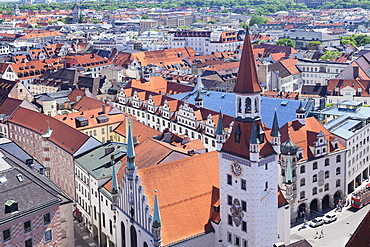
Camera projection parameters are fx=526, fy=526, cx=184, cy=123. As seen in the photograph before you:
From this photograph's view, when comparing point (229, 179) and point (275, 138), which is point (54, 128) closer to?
point (229, 179)

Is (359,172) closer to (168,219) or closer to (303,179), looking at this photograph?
(303,179)

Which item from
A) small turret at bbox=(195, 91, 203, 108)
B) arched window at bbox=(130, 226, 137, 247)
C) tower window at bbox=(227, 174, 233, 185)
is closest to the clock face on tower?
tower window at bbox=(227, 174, 233, 185)

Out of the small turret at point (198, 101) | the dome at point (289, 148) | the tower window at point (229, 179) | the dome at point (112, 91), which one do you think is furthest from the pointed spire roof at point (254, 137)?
the dome at point (112, 91)

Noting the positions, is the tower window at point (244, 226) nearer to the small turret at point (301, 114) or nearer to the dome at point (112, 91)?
the small turret at point (301, 114)

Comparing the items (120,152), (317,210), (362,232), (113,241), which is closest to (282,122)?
(317,210)

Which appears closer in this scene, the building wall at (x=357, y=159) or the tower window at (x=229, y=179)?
the tower window at (x=229, y=179)

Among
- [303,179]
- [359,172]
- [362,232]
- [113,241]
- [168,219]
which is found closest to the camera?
[362,232]

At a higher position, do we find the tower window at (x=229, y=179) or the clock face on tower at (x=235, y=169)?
the clock face on tower at (x=235, y=169)
